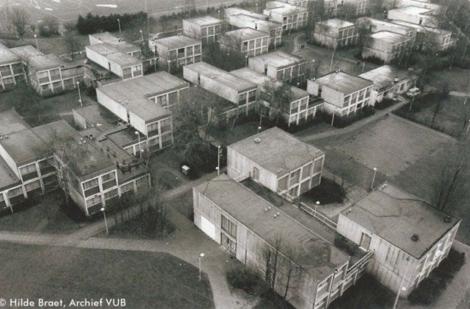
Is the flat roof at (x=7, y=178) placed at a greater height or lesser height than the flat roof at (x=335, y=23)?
lesser

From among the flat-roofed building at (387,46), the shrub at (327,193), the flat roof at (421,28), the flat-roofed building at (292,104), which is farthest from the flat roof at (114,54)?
the flat roof at (421,28)

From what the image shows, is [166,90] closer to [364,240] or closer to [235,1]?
[364,240]

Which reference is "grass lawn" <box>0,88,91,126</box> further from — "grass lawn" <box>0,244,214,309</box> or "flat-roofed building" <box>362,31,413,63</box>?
"flat-roofed building" <box>362,31,413,63</box>

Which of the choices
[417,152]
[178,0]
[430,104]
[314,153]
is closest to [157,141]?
[314,153]

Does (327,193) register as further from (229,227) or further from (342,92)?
(342,92)

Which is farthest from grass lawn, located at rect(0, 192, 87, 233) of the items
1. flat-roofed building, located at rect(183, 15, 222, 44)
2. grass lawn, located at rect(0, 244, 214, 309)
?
flat-roofed building, located at rect(183, 15, 222, 44)

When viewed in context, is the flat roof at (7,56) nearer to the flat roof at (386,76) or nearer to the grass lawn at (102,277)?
the grass lawn at (102,277)
